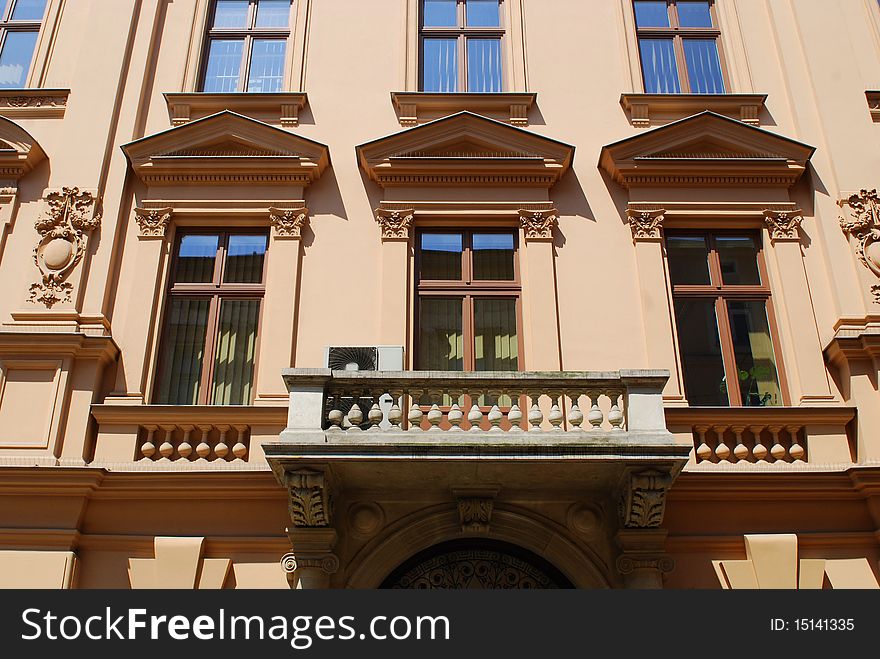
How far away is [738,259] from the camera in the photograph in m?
9.29

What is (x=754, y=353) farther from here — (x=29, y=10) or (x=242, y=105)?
(x=29, y=10)

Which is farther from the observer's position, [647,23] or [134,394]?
[647,23]

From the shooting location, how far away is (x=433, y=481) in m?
7.44

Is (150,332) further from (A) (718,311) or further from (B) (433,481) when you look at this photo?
(A) (718,311)

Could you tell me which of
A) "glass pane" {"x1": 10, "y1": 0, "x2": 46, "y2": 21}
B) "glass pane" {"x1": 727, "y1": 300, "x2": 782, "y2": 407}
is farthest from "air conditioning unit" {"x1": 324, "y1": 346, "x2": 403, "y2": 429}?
"glass pane" {"x1": 10, "y1": 0, "x2": 46, "y2": 21}

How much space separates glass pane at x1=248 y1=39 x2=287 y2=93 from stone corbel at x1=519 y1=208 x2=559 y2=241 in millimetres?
3579

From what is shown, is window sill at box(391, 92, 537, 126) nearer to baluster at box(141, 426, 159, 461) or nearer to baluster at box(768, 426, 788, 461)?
baluster at box(768, 426, 788, 461)

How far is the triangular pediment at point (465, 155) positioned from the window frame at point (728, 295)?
1.64 meters

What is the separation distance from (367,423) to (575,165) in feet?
13.5

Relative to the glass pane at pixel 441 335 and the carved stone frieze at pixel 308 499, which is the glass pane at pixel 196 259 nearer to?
the glass pane at pixel 441 335

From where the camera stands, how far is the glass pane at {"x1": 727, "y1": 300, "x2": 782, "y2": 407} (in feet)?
28.2

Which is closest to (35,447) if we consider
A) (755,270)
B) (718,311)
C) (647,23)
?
(718,311)

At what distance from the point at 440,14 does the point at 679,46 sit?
316 cm

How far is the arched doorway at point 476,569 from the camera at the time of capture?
25.0 ft
